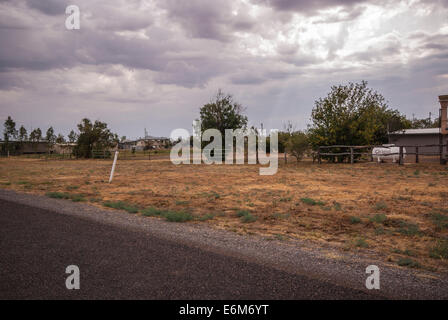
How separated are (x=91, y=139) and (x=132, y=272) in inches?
1810

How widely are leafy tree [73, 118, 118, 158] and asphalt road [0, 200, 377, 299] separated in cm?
4311

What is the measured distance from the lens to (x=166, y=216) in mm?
7449

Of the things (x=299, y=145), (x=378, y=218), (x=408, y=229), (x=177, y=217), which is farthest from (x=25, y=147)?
(x=408, y=229)

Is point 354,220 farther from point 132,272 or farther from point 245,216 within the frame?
point 132,272

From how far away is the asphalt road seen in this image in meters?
3.28

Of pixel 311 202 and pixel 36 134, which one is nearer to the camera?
pixel 311 202

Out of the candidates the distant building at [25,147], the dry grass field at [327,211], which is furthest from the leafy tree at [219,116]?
the distant building at [25,147]

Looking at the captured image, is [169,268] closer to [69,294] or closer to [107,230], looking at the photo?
[69,294]

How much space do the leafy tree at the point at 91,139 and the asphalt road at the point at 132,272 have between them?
43.1 m

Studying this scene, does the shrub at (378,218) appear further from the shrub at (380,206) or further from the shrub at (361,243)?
the shrub at (361,243)

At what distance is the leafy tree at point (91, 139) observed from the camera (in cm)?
4551

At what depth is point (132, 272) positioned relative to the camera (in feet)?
12.5
